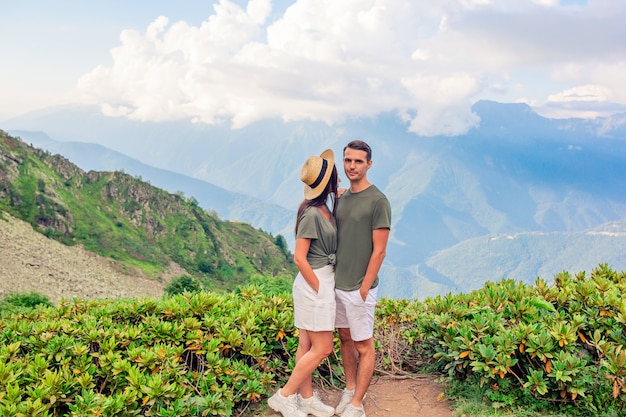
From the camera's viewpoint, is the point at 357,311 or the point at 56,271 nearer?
the point at 357,311

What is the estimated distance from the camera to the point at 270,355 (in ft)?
19.9

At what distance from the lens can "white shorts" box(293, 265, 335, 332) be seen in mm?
4828

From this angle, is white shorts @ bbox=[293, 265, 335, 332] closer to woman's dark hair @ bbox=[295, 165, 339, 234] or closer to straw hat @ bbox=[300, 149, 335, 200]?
woman's dark hair @ bbox=[295, 165, 339, 234]

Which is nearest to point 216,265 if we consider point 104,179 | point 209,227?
point 209,227

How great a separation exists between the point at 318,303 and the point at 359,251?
65 cm

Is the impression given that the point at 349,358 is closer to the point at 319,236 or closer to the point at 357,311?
the point at 357,311

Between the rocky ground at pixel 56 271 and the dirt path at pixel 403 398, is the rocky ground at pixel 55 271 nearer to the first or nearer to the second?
the rocky ground at pixel 56 271

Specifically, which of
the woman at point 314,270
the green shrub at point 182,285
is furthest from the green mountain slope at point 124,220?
the woman at point 314,270

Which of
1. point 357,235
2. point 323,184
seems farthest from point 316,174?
point 357,235

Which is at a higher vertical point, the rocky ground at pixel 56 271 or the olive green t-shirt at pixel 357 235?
the olive green t-shirt at pixel 357 235

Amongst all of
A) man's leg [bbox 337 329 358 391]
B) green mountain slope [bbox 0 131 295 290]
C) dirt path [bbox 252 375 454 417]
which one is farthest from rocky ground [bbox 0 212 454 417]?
man's leg [bbox 337 329 358 391]

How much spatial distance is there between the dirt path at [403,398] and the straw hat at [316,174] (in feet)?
7.92

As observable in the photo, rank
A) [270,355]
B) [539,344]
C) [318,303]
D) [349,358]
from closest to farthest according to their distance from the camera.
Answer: [318,303], [539,344], [349,358], [270,355]

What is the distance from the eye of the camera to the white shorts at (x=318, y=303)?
4.83 m
